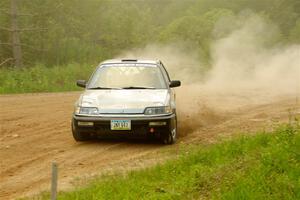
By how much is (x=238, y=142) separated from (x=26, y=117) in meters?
6.46

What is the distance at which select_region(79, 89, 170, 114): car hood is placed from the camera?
9.73 meters

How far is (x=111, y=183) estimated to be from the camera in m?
7.05

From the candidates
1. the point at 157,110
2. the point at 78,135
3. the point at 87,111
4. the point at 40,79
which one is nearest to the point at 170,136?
the point at 157,110

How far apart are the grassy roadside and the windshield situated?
2903 mm

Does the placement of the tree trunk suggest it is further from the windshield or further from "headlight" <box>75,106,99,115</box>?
"headlight" <box>75,106,99,115</box>

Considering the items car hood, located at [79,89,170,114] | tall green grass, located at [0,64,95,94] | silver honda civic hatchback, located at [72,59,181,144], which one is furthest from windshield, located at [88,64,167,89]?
tall green grass, located at [0,64,95,94]

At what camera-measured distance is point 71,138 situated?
1081 centimetres

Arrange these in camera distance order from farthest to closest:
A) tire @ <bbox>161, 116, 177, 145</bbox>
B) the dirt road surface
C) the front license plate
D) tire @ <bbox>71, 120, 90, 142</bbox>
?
tire @ <bbox>71, 120, 90, 142</bbox>
tire @ <bbox>161, 116, 177, 145</bbox>
the front license plate
the dirt road surface

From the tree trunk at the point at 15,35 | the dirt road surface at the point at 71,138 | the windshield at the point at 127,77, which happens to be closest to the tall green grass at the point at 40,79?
the tree trunk at the point at 15,35

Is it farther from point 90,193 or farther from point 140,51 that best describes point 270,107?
point 140,51

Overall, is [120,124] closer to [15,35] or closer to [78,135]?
[78,135]

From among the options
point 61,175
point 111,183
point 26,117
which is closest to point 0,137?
point 26,117

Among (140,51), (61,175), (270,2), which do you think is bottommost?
(61,175)

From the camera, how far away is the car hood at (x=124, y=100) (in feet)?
31.9
